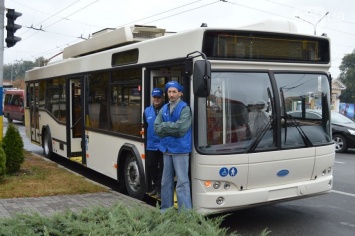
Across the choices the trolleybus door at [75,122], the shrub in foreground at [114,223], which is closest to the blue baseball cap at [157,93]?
the shrub in foreground at [114,223]

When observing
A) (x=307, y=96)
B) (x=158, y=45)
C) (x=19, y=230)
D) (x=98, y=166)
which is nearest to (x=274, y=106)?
(x=307, y=96)

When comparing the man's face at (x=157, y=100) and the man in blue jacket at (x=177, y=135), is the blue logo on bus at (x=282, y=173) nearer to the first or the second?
the man in blue jacket at (x=177, y=135)

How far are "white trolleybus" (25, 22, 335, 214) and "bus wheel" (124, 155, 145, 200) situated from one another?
0.02 meters

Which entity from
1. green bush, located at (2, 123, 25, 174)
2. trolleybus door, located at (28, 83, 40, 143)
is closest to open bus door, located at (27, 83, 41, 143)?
trolleybus door, located at (28, 83, 40, 143)

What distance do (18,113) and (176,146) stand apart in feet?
90.5

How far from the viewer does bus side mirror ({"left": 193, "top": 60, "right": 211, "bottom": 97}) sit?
16.8 feet

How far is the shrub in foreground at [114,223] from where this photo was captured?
3.02 metres

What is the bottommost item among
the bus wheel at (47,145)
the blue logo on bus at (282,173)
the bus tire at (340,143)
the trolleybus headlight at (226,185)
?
the bus tire at (340,143)

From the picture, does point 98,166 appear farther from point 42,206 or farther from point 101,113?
point 42,206

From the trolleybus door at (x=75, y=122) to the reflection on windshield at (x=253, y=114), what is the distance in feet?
17.8

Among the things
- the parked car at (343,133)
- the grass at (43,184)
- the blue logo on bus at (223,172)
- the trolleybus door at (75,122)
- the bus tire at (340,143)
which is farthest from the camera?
the bus tire at (340,143)

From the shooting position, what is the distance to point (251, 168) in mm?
5527

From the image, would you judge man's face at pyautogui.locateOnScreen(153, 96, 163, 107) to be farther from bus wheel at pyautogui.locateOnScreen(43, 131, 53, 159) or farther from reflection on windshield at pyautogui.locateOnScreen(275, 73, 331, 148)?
bus wheel at pyautogui.locateOnScreen(43, 131, 53, 159)

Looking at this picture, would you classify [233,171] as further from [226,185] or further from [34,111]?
[34,111]
